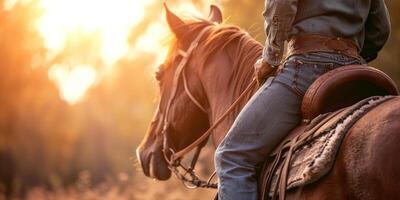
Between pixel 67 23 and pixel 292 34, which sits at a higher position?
pixel 292 34

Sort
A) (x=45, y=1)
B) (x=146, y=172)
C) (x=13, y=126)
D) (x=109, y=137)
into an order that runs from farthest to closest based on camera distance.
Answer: (x=109, y=137) < (x=13, y=126) < (x=45, y=1) < (x=146, y=172)

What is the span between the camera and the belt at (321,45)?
4.39 meters

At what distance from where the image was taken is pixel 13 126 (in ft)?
78.2

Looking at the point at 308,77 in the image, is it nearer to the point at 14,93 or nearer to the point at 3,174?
the point at 14,93

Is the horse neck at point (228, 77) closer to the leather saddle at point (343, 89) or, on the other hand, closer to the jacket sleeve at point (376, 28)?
the jacket sleeve at point (376, 28)

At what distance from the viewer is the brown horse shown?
11.3ft

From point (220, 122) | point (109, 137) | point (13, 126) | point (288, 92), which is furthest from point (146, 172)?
point (109, 137)

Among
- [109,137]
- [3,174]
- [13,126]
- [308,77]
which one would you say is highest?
[308,77]

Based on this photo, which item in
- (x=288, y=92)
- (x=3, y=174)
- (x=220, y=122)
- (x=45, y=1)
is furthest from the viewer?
(x=3, y=174)

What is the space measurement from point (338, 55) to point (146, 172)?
2139 millimetres

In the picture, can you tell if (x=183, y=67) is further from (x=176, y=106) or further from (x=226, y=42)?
(x=226, y=42)

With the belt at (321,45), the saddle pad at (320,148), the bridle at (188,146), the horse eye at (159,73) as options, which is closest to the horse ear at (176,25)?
the bridle at (188,146)

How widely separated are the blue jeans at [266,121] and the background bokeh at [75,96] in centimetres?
598

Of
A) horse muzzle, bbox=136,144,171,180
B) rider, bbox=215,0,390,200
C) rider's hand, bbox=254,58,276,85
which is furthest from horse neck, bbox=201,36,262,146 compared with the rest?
horse muzzle, bbox=136,144,171,180
